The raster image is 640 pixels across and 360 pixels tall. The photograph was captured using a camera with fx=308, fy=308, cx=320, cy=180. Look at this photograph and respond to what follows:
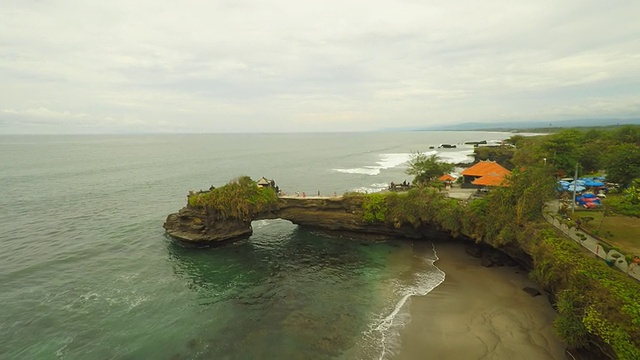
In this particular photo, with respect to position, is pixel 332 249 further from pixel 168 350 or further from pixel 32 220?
pixel 32 220

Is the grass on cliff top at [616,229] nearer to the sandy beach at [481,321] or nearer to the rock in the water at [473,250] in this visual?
the sandy beach at [481,321]

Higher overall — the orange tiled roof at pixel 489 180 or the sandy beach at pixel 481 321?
the orange tiled roof at pixel 489 180

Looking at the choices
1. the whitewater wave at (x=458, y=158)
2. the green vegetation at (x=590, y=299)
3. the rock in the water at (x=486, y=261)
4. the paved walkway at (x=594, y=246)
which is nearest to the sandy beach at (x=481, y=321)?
the rock in the water at (x=486, y=261)

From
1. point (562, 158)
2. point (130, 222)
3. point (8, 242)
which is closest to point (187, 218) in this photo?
point (130, 222)

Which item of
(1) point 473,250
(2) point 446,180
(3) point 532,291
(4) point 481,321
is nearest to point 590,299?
(4) point 481,321

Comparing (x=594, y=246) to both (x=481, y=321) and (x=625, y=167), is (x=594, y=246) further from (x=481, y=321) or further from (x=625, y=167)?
(x=625, y=167)

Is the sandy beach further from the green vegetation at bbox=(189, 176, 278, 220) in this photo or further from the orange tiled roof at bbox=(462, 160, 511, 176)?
the green vegetation at bbox=(189, 176, 278, 220)
